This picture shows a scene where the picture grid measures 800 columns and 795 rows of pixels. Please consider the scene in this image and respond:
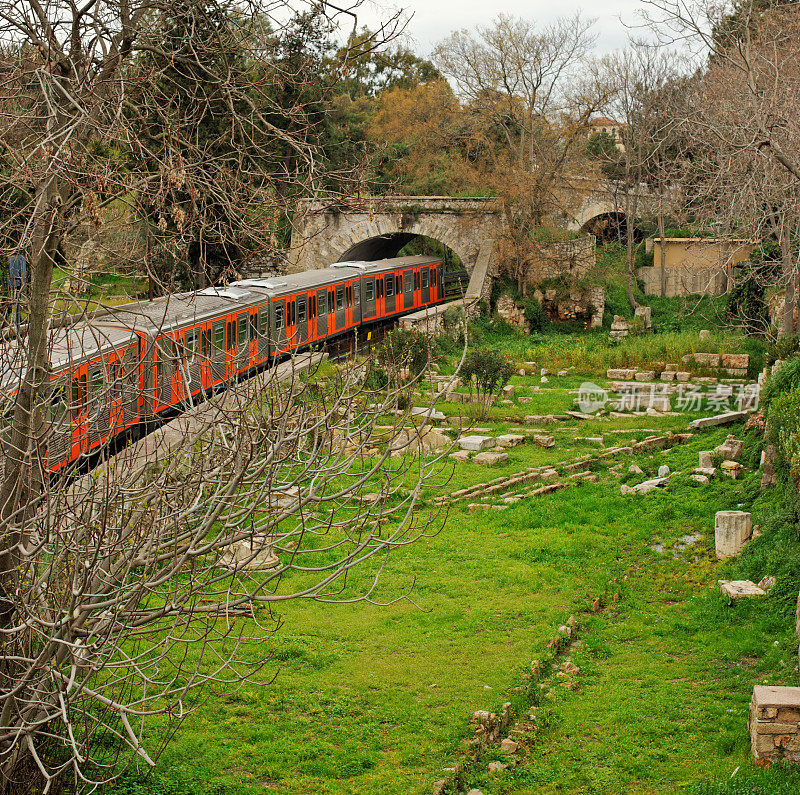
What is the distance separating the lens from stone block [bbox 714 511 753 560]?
1036 centimetres

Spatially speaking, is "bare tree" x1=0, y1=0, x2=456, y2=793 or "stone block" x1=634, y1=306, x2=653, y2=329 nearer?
"bare tree" x1=0, y1=0, x2=456, y2=793

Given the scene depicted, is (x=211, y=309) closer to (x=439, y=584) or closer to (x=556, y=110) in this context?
(x=439, y=584)

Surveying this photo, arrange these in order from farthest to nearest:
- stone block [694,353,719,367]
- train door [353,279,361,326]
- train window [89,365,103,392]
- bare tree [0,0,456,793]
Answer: train door [353,279,361,326] < stone block [694,353,719,367] < train window [89,365,103,392] < bare tree [0,0,456,793]

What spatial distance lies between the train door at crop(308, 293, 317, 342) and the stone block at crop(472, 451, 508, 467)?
7258mm

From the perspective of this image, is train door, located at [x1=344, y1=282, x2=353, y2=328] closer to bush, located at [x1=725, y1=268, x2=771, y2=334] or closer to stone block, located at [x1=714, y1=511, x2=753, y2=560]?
bush, located at [x1=725, y1=268, x2=771, y2=334]

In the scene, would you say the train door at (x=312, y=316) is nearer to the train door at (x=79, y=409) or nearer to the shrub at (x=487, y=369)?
the shrub at (x=487, y=369)

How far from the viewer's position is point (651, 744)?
22.3 ft

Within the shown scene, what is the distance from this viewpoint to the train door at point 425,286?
96.3 ft

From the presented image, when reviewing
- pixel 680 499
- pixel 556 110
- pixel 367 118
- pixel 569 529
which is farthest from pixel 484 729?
pixel 367 118

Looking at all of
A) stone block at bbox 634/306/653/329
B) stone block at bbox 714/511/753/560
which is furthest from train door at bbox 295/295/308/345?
stone block at bbox 714/511/753/560

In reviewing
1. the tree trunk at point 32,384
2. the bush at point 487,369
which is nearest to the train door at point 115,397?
the tree trunk at point 32,384

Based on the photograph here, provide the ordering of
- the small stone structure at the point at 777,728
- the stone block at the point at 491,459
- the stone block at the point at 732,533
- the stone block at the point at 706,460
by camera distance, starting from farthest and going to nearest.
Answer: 1. the stone block at the point at 491,459
2. the stone block at the point at 706,460
3. the stone block at the point at 732,533
4. the small stone structure at the point at 777,728

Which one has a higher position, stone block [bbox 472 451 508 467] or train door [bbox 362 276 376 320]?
train door [bbox 362 276 376 320]

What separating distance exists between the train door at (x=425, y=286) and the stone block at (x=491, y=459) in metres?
14.7
